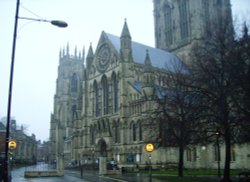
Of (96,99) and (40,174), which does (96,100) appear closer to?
(96,99)

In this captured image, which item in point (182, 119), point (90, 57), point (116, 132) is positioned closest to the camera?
point (182, 119)

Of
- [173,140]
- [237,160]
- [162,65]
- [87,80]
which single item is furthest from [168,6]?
[173,140]

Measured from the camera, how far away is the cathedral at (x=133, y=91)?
54.2m

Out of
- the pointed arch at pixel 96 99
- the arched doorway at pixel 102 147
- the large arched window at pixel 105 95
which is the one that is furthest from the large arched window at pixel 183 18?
the arched doorway at pixel 102 147

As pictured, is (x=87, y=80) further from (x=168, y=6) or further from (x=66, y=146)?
(x=66, y=146)

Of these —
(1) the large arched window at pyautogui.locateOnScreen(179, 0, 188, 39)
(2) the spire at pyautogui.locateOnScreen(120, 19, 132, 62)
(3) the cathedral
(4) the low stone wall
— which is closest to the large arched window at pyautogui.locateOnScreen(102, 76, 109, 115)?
(3) the cathedral

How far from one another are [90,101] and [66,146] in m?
41.5

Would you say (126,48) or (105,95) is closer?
(126,48)

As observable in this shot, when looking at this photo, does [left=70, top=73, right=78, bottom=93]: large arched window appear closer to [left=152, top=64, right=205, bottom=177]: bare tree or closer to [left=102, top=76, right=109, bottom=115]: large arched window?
[left=102, top=76, right=109, bottom=115]: large arched window

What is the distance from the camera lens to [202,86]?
27562mm

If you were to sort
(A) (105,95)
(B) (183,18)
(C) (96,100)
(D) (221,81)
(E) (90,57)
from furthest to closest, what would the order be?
1. (B) (183,18)
2. (E) (90,57)
3. (C) (96,100)
4. (A) (105,95)
5. (D) (221,81)

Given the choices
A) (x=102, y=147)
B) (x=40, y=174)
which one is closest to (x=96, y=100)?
(x=102, y=147)

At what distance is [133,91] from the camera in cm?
6166

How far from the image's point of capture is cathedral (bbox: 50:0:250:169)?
54.2 meters
